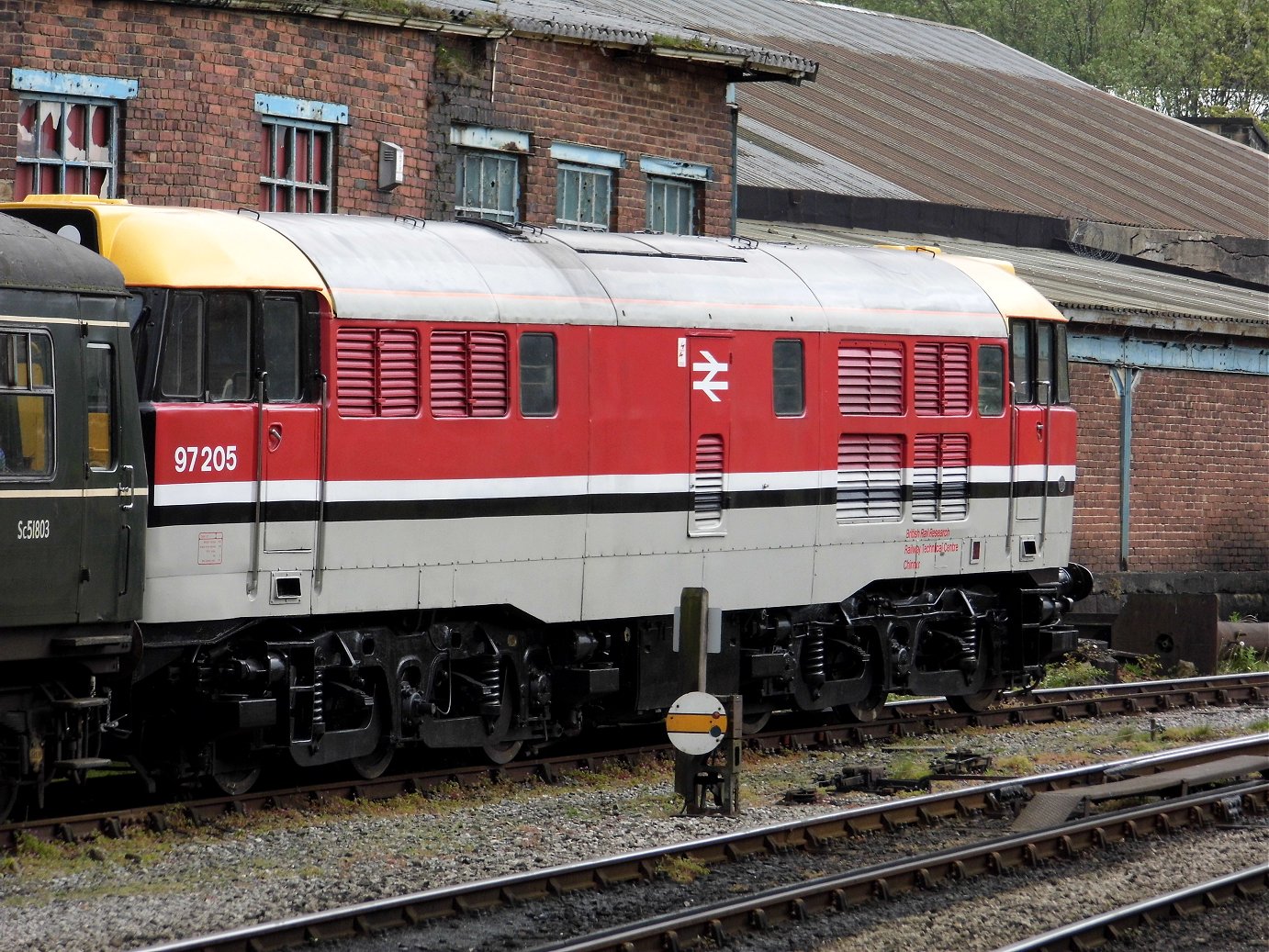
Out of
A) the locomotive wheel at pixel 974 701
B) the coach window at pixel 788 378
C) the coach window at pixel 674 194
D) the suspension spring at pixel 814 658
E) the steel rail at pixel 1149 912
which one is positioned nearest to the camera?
the steel rail at pixel 1149 912

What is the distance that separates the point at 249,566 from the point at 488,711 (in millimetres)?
2246

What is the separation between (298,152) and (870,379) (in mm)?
6671

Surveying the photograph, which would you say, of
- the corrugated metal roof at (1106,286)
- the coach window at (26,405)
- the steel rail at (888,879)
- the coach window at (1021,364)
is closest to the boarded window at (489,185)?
the corrugated metal roof at (1106,286)

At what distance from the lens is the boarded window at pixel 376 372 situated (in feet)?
40.6

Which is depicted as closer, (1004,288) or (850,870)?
(850,870)

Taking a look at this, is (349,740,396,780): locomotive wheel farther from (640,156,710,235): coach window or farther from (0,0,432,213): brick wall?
(640,156,710,235): coach window

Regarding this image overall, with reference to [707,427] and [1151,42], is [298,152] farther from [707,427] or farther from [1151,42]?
[1151,42]

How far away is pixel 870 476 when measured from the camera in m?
15.8

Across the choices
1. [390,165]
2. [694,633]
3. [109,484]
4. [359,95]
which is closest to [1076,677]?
[694,633]

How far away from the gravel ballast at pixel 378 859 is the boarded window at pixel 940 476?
2.61 meters

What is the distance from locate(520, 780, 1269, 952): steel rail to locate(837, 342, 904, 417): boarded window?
3.93 m

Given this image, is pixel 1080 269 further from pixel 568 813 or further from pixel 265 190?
pixel 568 813

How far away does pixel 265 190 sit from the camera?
762 inches

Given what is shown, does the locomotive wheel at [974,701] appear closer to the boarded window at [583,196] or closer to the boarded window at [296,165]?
the boarded window at [583,196]
